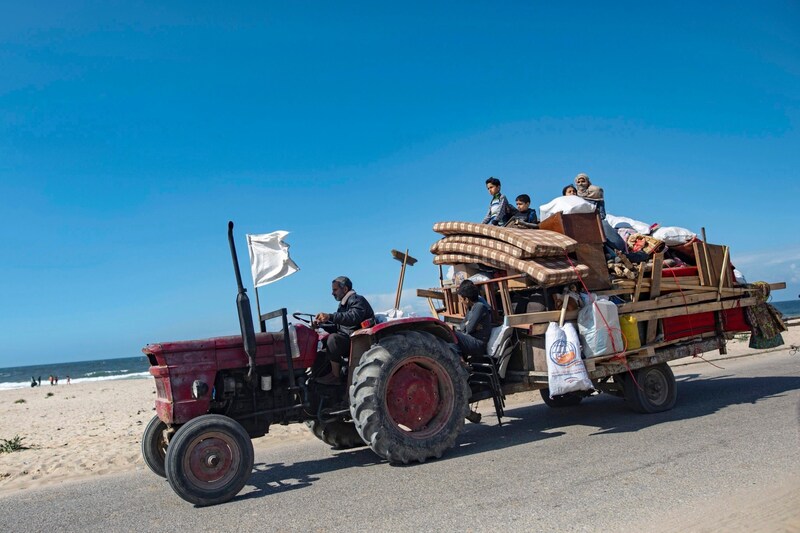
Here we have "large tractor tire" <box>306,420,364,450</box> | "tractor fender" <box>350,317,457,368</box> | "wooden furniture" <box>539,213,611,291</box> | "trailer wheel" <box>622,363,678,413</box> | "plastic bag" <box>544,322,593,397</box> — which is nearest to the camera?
"tractor fender" <box>350,317,457,368</box>

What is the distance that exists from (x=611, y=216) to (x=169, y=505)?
24.3ft

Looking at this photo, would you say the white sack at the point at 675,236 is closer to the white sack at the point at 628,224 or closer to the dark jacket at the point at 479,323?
the white sack at the point at 628,224

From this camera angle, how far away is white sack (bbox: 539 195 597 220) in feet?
25.1

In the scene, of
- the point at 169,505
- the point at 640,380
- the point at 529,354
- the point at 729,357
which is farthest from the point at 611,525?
the point at 729,357

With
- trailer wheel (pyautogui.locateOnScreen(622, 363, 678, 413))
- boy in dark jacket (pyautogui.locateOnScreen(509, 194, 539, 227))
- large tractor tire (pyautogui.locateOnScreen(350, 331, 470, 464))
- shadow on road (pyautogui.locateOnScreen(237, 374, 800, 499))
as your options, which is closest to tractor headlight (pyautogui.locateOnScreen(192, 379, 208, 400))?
shadow on road (pyautogui.locateOnScreen(237, 374, 800, 499))

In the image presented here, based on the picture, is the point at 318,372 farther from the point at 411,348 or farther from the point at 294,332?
the point at 411,348

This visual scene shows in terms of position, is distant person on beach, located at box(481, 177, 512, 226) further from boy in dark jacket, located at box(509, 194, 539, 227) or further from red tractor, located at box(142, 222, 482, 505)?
red tractor, located at box(142, 222, 482, 505)

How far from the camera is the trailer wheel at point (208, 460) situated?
15.9ft

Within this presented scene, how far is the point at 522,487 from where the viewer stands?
4.59 m

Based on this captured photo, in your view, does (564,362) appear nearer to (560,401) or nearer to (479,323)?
(479,323)

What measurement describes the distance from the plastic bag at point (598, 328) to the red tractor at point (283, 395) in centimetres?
122

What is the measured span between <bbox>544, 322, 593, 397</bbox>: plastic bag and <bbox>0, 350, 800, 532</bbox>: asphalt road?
58 centimetres

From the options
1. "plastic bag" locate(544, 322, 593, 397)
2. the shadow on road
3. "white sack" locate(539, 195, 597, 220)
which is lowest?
the shadow on road

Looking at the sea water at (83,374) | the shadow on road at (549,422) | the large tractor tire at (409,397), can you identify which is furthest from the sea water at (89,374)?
the large tractor tire at (409,397)
